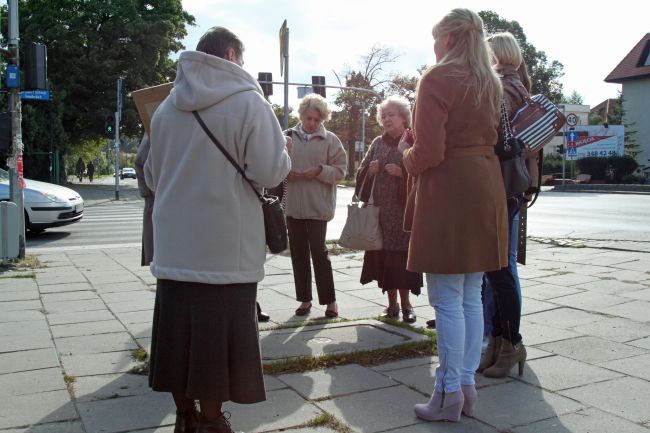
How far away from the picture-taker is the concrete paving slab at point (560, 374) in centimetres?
387

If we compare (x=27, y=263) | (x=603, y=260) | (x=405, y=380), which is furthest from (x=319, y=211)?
(x=27, y=263)

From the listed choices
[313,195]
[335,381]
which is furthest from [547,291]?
[335,381]

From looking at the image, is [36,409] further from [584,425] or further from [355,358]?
[584,425]

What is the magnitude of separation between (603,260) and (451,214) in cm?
611

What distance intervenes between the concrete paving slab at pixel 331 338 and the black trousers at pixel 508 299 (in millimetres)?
906

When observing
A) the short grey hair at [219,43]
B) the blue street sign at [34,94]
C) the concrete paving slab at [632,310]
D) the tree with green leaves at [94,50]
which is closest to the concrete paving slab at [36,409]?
the short grey hair at [219,43]

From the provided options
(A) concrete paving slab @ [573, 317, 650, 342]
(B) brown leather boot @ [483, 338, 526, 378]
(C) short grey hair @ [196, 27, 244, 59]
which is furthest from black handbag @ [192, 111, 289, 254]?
(A) concrete paving slab @ [573, 317, 650, 342]

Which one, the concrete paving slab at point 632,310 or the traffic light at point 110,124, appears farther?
the traffic light at point 110,124

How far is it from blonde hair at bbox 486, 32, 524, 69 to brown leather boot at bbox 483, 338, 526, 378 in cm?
163

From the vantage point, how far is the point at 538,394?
12.1 feet

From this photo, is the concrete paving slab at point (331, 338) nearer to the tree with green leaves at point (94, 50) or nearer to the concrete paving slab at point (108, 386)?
the concrete paving slab at point (108, 386)

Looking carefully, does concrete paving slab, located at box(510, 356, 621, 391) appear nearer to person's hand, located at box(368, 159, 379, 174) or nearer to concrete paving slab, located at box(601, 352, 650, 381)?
concrete paving slab, located at box(601, 352, 650, 381)

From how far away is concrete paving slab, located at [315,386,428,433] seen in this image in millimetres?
3283

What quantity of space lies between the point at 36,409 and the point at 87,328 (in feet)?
6.05
